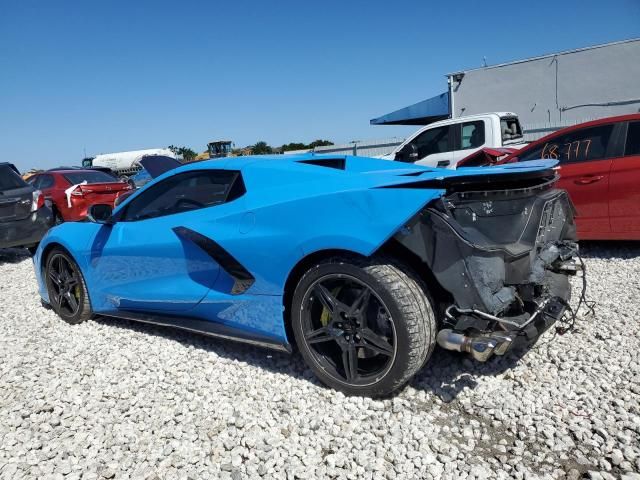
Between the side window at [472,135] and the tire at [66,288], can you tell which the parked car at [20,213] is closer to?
the tire at [66,288]

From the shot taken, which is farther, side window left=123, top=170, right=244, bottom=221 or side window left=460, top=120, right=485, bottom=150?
side window left=460, top=120, right=485, bottom=150

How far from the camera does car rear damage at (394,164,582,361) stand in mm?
2400

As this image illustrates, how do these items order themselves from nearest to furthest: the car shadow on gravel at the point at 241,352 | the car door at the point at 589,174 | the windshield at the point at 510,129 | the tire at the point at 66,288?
the car shadow on gravel at the point at 241,352 < the tire at the point at 66,288 < the car door at the point at 589,174 < the windshield at the point at 510,129

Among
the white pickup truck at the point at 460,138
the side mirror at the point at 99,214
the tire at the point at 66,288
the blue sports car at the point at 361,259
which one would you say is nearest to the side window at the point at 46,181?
the tire at the point at 66,288

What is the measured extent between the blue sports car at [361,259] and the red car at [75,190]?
6.61 meters

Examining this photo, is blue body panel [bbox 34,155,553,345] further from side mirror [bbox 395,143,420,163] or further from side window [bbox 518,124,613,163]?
side mirror [bbox 395,143,420,163]

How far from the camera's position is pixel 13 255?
357 inches

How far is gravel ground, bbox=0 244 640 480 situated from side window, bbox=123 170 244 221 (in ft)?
3.40

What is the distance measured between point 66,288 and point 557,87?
63.9 ft

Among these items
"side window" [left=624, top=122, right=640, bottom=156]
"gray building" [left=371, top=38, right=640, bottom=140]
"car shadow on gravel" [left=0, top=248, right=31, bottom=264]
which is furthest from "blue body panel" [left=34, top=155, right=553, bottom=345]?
"gray building" [left=371, top=38, right=640, bottom=140]

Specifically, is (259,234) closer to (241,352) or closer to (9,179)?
(241,352)

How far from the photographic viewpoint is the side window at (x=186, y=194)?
3.22m

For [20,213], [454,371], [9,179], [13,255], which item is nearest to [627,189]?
[454,371]

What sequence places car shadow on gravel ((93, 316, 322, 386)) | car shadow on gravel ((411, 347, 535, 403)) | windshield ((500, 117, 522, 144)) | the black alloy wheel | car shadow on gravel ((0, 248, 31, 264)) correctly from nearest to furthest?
the black alloy wheel → car shadow on gravel ((411, 347, 535, 403)) → car shadow on gravel ((93, 316, 322, 386)) → car shadow on gravel ((0, 248, 31, 264)) → windshield ((500, 117, 522, 144))
